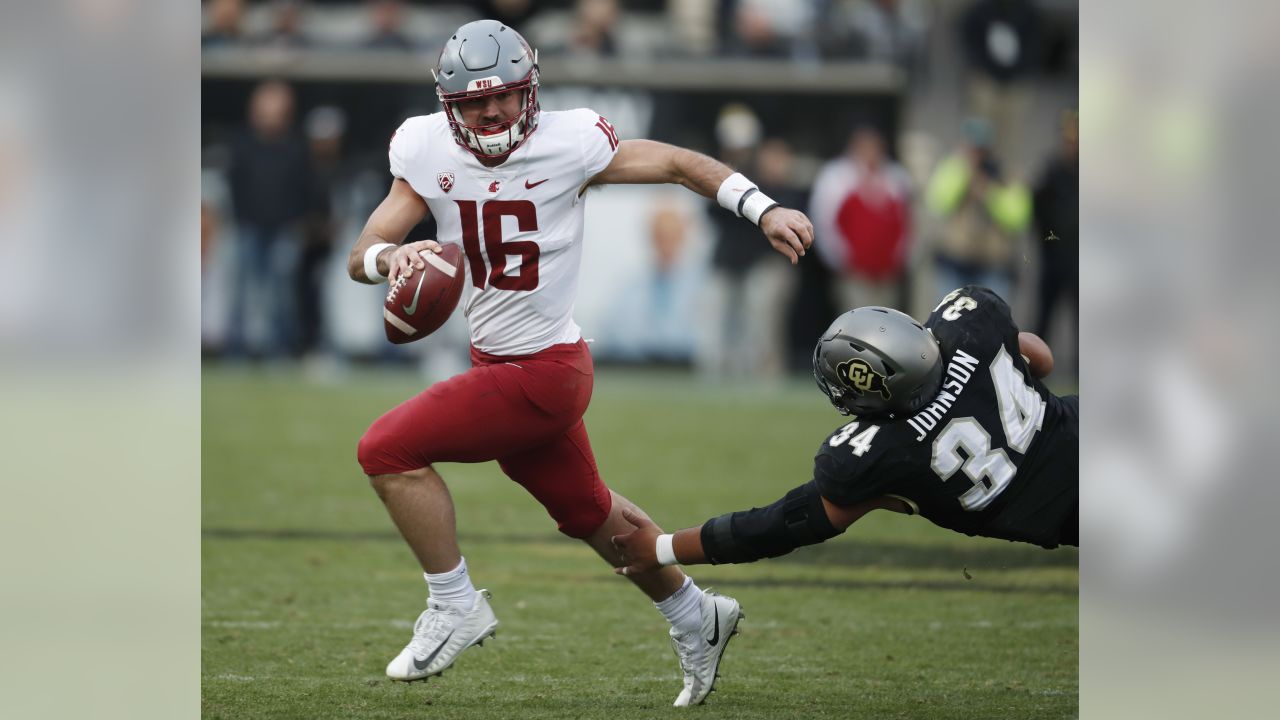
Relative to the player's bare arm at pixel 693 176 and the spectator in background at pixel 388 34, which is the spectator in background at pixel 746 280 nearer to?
the spectator in background at pixel 388 34

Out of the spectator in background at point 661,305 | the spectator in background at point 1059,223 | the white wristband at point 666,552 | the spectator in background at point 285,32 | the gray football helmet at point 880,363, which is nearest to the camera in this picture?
the gray football helmet at point 880,363

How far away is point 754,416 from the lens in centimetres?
1264

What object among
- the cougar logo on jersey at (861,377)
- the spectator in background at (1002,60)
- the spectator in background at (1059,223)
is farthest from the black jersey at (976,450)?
the spectator in background at (1002,60)

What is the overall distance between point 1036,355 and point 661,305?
10.5m

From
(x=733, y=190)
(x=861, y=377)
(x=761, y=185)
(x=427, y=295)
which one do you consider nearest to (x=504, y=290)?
(x=427, y=295)

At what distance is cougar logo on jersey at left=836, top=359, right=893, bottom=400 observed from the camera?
4211 millimetres

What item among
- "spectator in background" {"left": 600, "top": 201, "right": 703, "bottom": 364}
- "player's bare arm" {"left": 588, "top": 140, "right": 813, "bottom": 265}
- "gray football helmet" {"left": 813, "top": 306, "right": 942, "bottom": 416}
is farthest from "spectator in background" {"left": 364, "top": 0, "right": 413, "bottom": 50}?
"gray football helmet" {"left": 813, "top": 306, "right": 942, "bottom": 416}

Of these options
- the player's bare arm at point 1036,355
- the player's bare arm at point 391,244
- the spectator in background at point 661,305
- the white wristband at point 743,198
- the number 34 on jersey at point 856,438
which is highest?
the white wristband at point 743,198

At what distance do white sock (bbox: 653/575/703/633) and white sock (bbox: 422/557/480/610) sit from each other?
1.97 feet

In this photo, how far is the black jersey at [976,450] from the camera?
4219 mm

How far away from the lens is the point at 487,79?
457cm

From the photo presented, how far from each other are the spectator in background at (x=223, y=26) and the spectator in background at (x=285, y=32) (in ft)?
0.92

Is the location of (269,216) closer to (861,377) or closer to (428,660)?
(428,660)
